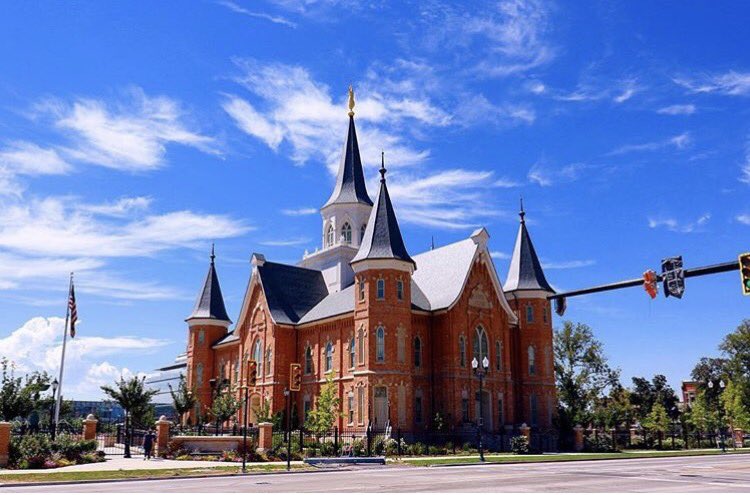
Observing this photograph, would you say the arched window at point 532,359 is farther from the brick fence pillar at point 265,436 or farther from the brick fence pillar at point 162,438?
the brick fence pillar at point 162,438

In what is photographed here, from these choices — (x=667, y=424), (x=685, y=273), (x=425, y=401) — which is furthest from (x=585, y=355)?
(x=685, y=273)

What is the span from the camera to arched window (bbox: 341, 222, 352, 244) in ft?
210

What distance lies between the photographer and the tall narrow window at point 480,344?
50.8 metres

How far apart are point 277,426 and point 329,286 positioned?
13548 mm

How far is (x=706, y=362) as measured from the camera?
3925 inches

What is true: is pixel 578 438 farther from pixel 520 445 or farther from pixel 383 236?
pixel 383 236

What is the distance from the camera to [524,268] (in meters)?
56.1

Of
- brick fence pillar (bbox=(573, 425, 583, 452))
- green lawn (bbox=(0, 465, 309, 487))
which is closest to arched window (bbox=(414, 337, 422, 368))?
brick fence pillar (bbox=(573, 425, 583, 452))

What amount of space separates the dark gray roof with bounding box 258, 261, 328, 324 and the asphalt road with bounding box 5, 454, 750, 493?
99.8 feet

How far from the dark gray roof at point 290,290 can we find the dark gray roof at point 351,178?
7.38 m

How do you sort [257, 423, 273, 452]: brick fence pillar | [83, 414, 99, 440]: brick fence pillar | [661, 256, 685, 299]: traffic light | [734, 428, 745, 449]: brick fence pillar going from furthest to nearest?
[734, 428, 745, 449]: brick fence pillar < [83, 414, 99, 440]: brick fence pillar < [257, 423, 273, 452]: brick fence pillar < [661, 256, 685, 299]: traffic light

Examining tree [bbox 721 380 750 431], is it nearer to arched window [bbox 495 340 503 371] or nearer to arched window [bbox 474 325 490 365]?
arched window [bbox 495 340 503 371]

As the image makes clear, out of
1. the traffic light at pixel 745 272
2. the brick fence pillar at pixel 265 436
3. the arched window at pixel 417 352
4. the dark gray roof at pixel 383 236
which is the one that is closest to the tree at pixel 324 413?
the brick fence pillar at pixel 265 436

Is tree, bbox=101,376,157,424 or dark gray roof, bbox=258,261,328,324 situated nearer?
tree, bbox=101,376,157,424
